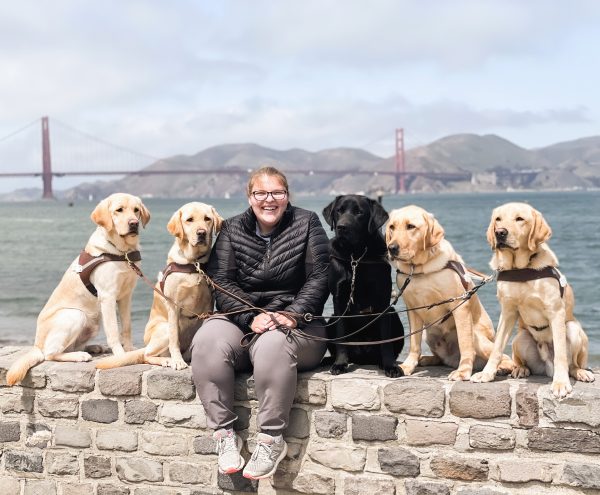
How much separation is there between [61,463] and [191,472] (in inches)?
32.1

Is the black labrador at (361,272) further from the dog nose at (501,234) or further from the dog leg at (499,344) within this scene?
the dog nose at (501,234)

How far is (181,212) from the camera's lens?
3850 millimetres

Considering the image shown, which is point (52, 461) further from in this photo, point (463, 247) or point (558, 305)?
point (463, 247)

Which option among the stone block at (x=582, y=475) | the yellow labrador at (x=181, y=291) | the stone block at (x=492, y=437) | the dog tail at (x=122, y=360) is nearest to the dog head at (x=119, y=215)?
the yellow labrador at (x=181, y=291)

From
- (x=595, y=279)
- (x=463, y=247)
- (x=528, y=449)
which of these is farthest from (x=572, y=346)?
(x=463, y=247)

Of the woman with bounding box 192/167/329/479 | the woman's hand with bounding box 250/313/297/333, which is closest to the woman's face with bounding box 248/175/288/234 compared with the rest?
the woman with bounding box 192/167/329/479

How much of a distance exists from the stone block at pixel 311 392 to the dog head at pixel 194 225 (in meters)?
0.91

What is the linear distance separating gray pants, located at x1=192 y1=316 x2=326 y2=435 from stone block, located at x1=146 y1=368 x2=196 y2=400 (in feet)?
0.57

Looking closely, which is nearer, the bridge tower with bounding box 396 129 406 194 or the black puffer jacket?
the black puffer jacket

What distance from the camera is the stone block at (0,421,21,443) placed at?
415cm

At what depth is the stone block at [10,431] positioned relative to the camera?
163 inches

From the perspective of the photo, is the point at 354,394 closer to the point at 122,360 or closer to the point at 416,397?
the point at 416,397

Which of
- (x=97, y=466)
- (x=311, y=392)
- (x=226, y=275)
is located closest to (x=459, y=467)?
(x=311, y=392)

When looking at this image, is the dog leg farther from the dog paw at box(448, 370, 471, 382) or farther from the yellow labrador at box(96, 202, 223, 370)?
the yellow labrador at box(96, 202, 223, 370)
